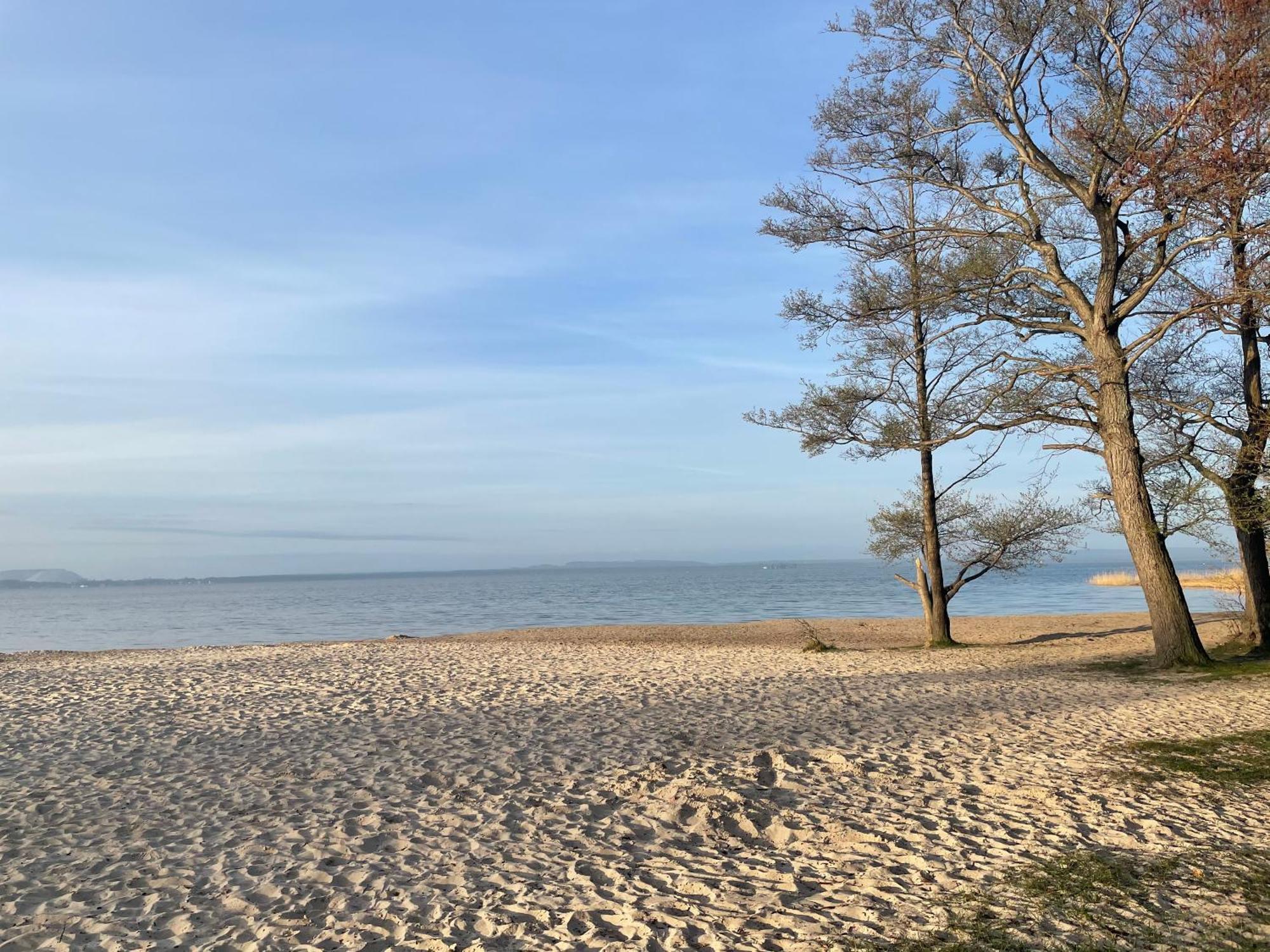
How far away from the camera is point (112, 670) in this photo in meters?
15.4

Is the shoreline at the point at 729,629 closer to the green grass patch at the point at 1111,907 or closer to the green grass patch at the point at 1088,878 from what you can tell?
the green grass patch at the point at 1088,878

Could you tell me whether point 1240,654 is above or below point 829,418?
below

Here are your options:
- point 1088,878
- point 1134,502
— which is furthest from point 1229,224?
point 1088,878

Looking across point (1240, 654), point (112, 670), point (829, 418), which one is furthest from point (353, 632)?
point (1240, 654)

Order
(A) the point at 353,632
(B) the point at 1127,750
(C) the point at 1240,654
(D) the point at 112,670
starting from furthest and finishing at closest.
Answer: (A) the point at 353,632 < (D) the point at 112,670 < (C) the point at 1240,654 < (B) the point at 1127,750

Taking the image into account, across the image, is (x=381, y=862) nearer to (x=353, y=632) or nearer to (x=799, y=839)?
(x=799, y=839)

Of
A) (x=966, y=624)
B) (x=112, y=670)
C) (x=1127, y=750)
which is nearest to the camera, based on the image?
(x=1127, y=750)

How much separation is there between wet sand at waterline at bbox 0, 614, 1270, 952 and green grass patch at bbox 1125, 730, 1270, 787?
1.03 ft

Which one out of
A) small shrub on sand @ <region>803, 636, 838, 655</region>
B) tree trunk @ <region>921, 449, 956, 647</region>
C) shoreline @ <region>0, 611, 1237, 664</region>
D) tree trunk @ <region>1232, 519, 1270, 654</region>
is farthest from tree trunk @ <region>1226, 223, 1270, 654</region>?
shoreline @ <region>0, 611, 1237, 664</region>

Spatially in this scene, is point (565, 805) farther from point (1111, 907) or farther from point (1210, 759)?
point (1210, 759)

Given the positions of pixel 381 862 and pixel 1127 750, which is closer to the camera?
pixel 381 862

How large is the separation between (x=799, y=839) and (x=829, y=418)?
10848 millimetres

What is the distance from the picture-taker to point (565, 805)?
6773 millimetres

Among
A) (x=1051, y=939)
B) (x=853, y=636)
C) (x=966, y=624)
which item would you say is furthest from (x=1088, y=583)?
(x=1051, y=939)
